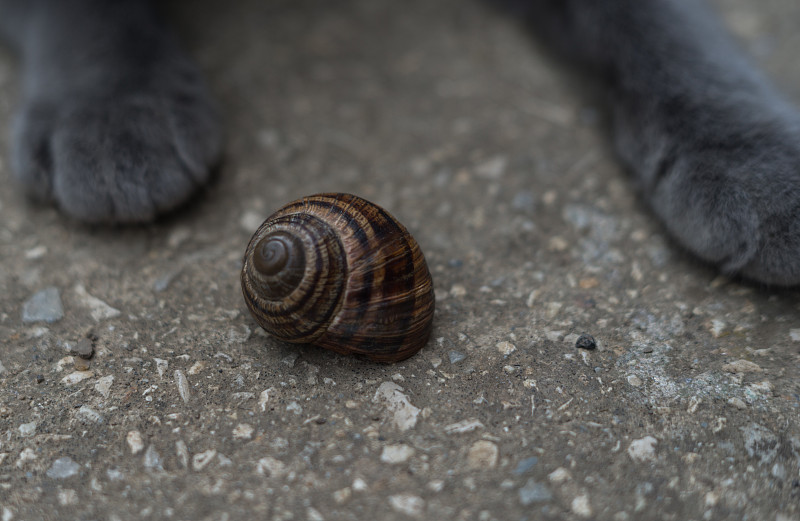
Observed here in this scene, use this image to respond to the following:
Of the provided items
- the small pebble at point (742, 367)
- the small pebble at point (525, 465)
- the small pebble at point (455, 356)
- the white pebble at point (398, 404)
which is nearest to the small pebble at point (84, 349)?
the white pebble at point (398, 404)

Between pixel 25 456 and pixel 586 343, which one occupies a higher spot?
pixel 586 343

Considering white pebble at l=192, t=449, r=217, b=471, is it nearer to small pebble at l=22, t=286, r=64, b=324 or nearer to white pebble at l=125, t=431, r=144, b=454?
white pebble at l=125, t=431, r=144, b=454

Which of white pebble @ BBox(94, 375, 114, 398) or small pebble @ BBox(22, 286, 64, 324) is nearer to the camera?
white pebble @ BBox(94, 375, 114, 398)

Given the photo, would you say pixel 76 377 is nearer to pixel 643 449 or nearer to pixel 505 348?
pixel 505 348

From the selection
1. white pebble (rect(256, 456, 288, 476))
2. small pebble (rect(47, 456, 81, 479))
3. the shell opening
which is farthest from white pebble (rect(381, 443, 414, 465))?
small pebble (rect(47, 456, 81, 479))

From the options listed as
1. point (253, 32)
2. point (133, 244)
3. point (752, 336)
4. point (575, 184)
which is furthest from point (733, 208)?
point (253, 32)

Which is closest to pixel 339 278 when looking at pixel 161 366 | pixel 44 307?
pixel 161 366
